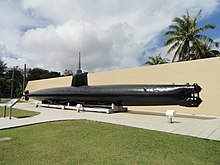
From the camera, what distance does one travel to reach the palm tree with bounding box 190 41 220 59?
21656 mm

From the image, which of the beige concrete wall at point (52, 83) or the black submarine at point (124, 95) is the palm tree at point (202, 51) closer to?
the black submarine at point (124, 95)

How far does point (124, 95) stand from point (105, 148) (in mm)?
7501

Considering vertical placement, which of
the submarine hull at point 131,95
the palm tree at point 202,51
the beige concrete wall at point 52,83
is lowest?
the submarine hull at point 131,95

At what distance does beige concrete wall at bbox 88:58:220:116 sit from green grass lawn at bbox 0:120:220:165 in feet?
22.8

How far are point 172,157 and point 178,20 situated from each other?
66.1 ft

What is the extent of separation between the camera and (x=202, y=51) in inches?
856

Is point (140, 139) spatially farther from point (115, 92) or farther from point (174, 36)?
point (174, 36)

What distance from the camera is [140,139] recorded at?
19.6ft

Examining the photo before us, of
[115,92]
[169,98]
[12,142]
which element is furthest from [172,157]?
[115,92]

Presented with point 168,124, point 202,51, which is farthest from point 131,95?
point 202,51

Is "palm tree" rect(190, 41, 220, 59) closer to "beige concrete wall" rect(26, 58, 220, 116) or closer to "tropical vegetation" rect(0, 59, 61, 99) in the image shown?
"beige concrete wall" rect(26, 58, 220, 116)

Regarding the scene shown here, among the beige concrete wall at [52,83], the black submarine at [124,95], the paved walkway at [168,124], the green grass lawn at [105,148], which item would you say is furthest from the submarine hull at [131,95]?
the beige concrete wall at [52,83]

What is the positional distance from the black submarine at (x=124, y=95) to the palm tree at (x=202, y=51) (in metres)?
12.1

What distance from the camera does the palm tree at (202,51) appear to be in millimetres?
21656
